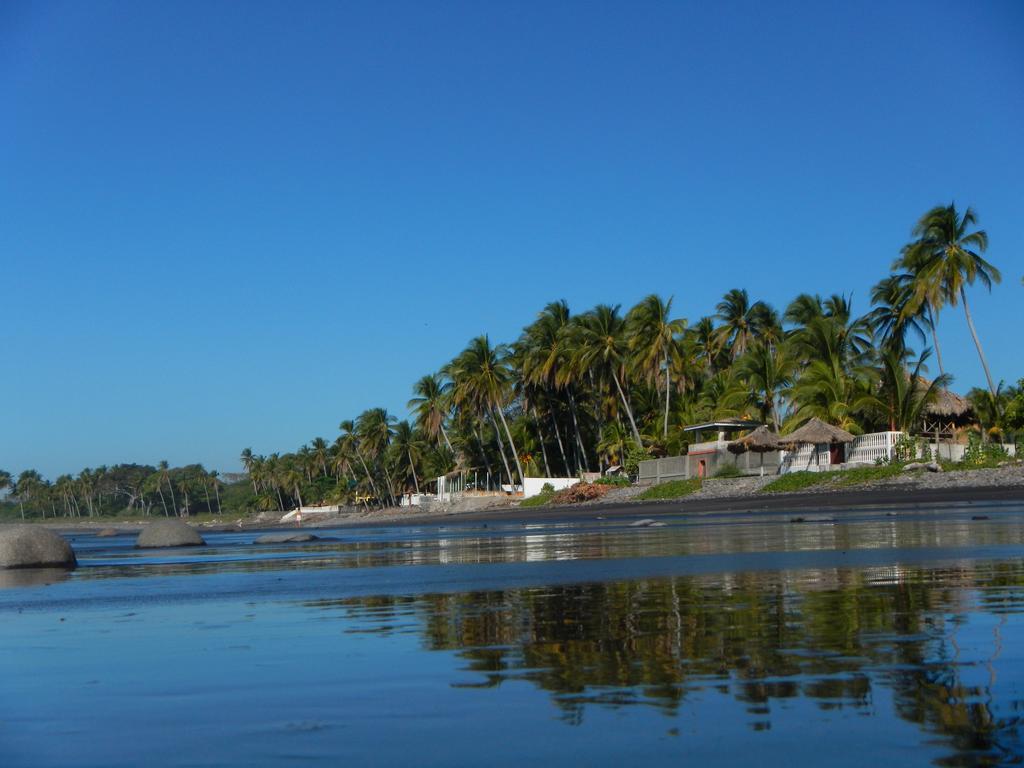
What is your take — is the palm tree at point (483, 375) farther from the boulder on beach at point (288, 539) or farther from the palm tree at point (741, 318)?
the boulder on beach at point (288, 539)

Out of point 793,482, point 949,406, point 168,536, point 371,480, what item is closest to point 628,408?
point 949,406

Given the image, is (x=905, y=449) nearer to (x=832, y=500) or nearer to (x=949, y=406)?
(x=832, y=500)

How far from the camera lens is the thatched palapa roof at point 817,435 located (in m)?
39.0

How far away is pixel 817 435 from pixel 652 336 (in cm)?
1873

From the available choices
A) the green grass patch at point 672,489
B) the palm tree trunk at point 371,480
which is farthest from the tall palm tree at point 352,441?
the green grass patch at point 672,489

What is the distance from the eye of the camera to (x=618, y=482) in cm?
5469

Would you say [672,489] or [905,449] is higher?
[905,449]

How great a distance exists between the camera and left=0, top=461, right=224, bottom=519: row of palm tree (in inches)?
7210

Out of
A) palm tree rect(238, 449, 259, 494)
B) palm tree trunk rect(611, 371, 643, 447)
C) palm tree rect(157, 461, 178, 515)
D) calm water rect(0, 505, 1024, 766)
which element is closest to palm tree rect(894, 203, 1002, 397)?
palm tree trunk rect(611, 371, 643, 447)

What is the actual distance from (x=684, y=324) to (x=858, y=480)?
72.2 ft

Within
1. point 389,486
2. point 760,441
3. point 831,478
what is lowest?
point 831,478

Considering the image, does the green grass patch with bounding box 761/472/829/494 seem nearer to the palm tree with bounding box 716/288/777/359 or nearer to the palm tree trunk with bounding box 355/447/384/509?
the palm tree with bounding box 716/288/777/359

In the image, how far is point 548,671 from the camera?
4801mm

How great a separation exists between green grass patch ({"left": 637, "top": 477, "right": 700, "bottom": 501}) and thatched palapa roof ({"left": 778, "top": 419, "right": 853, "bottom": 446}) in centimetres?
531
